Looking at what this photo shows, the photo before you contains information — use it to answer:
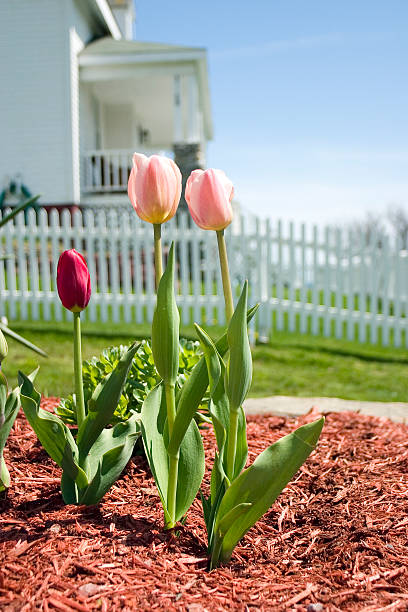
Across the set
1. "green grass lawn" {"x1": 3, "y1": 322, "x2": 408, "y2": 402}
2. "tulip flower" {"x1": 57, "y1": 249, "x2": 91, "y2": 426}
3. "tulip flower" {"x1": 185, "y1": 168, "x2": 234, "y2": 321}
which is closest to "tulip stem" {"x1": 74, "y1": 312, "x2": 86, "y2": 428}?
"tulip flower" {"x1": 57, "y1": 249, "x2": 91, "y2": 426}

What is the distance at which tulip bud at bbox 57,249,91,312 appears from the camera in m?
1.66

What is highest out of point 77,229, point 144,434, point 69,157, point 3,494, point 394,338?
point 69,157

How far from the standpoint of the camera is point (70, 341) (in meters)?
7.45

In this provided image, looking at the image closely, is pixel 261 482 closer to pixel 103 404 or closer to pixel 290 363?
pixel 103 404

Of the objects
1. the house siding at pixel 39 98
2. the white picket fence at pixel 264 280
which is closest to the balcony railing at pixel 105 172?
the house siding at pixel 39 98

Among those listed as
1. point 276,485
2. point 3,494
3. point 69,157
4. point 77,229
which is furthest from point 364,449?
point 69,157

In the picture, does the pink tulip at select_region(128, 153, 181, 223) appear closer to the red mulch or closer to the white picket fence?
the red mulch

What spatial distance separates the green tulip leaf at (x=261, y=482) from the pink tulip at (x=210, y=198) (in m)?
0.57

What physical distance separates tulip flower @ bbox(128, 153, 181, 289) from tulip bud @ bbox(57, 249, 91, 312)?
246 mm

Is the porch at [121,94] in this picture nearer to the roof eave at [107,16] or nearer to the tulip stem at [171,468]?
the roof eave at [107,16]

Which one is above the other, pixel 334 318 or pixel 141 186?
pixel 141 186

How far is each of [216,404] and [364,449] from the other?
1249 mm

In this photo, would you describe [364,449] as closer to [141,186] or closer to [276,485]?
[276,485]

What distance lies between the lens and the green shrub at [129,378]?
7.82 ft
